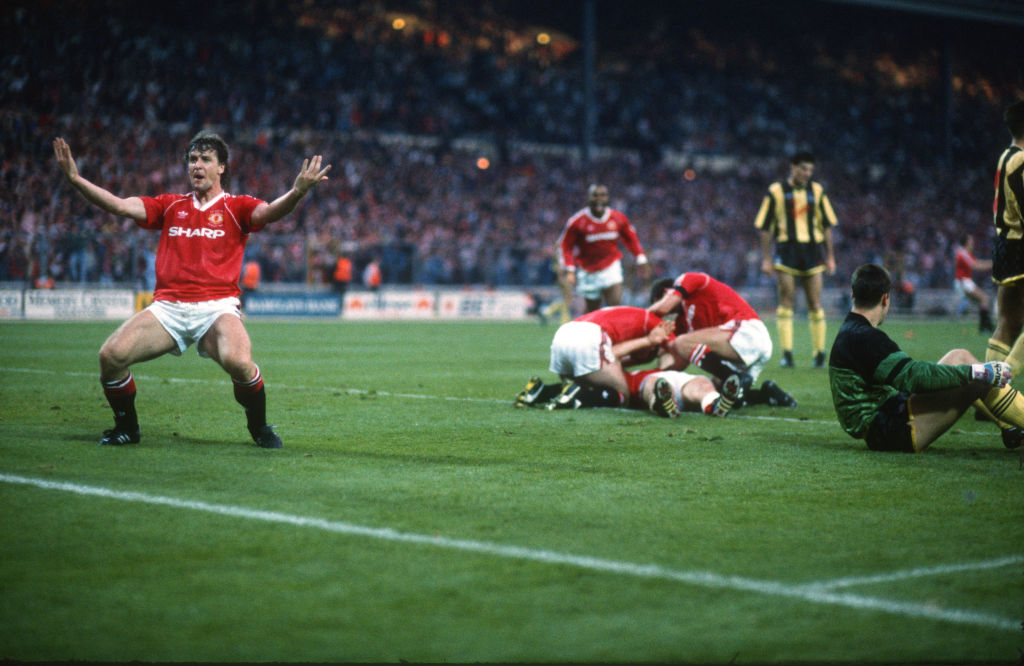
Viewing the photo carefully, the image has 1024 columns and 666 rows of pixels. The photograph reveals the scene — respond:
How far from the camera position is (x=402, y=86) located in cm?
4153

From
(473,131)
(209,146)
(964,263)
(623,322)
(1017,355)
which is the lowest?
(1017,355)

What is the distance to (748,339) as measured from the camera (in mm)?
9156

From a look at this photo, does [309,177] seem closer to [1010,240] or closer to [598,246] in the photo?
[1010,240]

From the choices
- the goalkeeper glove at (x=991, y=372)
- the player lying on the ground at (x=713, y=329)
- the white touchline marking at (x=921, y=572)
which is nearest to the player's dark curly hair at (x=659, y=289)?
the player lying on the ground at (x=713, y=329)

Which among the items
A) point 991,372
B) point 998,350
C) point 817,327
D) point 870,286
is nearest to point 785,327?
point 817,327

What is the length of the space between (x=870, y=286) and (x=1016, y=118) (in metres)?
2.10

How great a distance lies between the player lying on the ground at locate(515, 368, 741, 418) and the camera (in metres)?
8.65

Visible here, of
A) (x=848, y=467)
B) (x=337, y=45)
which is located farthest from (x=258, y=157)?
(x=848, y=467)

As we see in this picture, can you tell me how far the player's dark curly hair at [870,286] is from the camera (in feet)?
21.2

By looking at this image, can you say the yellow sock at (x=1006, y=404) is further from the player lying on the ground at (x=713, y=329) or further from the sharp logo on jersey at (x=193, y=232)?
the sharp logo on jersey at (x=193, y=232)

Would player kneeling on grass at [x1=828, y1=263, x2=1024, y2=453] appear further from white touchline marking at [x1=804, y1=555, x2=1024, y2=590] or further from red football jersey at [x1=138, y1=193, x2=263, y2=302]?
red football jersey at [x1=138, y1=193, x2=263, y2=302]

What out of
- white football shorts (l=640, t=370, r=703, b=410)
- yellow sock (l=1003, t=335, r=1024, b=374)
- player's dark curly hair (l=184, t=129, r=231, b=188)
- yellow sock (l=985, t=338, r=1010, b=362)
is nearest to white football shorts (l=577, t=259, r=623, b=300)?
white football shorts (l=640, t=370, r=703, b=410)

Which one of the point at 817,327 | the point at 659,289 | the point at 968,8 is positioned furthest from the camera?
the point at 968,8

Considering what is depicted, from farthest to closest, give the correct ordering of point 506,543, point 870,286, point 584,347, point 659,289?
point 659,289 < point 584,347 < point 870,286 < point 506,543
